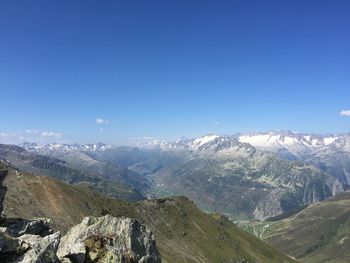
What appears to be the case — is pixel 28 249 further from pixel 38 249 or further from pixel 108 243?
pixel 108 243

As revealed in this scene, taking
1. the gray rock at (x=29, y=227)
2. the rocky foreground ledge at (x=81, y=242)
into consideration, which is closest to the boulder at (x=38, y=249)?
the rocky foreground ledge at (x=81, y=242)

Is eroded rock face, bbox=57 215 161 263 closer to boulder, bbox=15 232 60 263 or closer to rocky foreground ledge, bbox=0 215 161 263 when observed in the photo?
rocky foreground ledge, bbox=0 215 161 263

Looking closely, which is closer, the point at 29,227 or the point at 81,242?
the point at 29,227

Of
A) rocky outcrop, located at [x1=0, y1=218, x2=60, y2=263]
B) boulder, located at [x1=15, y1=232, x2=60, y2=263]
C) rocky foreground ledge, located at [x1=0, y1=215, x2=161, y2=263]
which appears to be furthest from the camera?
rocky foreground ledge, located at [x1=0, y1=215, x2=161, y2=263]

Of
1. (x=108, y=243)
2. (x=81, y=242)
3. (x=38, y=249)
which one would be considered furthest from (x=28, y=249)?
(x=108, y=243)

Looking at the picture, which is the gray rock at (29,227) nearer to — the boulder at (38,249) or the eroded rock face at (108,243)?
the eroded rock face at (108,243)

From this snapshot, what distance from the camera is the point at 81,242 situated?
104ft

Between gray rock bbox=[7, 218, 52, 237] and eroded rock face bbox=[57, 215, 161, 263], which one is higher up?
gray rock bbox=[7, 218, 52, 237]

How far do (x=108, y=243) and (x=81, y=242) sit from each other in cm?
233

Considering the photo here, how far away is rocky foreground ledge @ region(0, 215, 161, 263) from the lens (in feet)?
76.6

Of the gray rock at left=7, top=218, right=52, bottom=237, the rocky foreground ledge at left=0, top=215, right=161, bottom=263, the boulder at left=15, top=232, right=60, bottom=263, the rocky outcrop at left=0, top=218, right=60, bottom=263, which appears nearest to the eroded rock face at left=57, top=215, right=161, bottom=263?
the rocky foreground ledge at left=0, top=215, right=161, bottom=263

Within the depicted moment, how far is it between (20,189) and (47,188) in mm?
14604

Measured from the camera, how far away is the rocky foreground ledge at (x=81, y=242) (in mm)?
23359

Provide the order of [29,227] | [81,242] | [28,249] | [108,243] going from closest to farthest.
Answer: [28,249] < [29,227] < [81,242] < [108,243]
